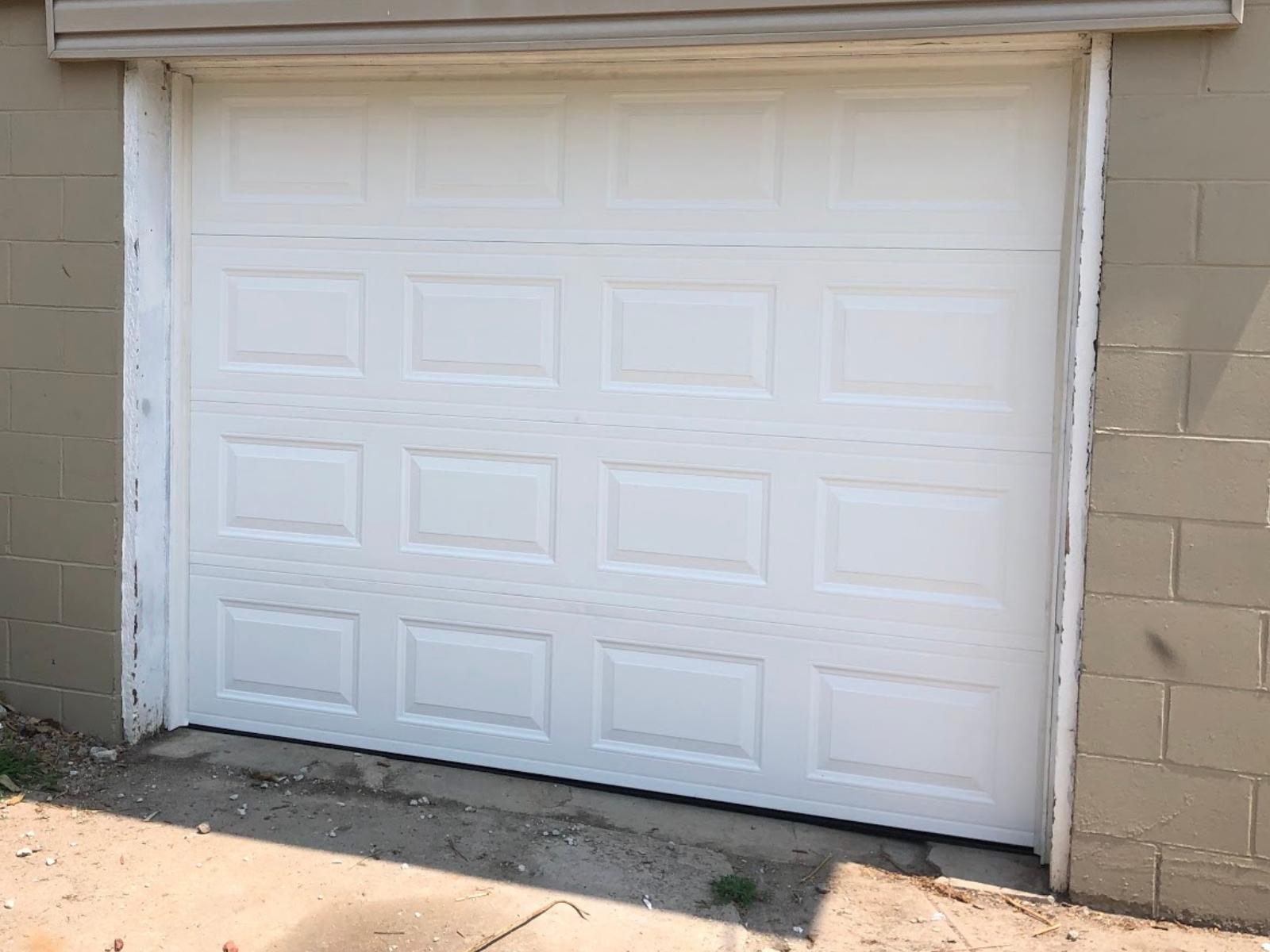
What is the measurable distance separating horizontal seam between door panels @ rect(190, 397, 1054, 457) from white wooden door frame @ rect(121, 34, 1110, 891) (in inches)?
5.9

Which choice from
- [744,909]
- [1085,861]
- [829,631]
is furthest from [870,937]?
[829,631]

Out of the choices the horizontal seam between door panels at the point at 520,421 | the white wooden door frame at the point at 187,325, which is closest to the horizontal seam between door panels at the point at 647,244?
the white wooden door frame at the point at 187,325

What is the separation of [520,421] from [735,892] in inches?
62.9

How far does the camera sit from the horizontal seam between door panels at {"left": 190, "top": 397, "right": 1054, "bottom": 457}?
12.3 feet

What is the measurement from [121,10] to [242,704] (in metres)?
2.36

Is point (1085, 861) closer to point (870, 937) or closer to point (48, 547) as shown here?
point (870, 937)

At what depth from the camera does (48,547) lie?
443 cm

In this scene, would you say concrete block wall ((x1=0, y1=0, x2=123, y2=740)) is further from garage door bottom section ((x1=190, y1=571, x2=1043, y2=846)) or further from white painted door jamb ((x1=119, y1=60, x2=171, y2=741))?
garage door bottom section ((x1=190, y1=571, x2=1043, y2=846))

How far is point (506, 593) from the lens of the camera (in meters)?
4.21

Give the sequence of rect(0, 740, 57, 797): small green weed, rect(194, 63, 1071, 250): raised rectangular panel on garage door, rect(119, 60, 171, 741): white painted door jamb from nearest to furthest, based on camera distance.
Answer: rect(194, 63, 1071, 250): raised rectangular panel on garage door < rect(0, 740, 57, 797): small green weed < rect(119, 60, 171, 741): white painted door jamb

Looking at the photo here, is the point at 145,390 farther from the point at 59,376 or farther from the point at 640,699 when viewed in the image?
the point at 640,699

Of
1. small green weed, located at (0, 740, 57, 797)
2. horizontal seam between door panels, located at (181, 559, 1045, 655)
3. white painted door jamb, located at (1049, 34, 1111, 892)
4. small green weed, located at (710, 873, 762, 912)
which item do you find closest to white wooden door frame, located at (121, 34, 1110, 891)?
white painted door jamb, located at (1049, 34, 1111, 892)

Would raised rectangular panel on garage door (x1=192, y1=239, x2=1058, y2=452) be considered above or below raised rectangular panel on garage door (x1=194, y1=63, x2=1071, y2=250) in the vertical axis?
below

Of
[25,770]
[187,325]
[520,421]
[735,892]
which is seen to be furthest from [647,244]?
[25,770]
